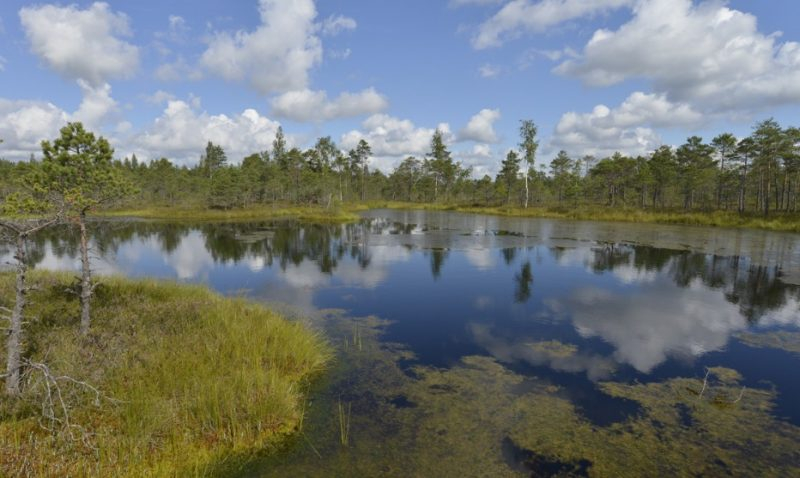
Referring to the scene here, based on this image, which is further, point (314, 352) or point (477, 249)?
point (477, 249)

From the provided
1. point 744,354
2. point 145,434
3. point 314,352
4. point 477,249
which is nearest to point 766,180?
point 477,249

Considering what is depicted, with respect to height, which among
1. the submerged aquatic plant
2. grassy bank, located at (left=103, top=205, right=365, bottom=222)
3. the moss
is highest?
grassy bank, located at (left=103, top=205, right=365, bottom=222)

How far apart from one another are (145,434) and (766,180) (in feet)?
237

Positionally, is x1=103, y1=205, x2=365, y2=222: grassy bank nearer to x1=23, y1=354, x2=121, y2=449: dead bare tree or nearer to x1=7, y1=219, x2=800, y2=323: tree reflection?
x1=7, y1=219, x2=800, y2=323: tree reflection

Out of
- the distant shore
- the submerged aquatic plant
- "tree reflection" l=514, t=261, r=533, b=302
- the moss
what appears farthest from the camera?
the distant shore

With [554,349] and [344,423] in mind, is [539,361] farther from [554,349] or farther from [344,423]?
[344,423]

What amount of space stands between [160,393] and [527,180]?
91990 mm

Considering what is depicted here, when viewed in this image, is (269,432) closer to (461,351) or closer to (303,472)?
(303,472)

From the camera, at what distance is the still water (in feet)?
24.0

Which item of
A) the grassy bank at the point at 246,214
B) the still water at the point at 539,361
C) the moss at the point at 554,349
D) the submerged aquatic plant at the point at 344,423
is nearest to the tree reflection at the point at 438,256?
the still water at the point at 539,361

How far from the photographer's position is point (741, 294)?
19125 millimetres

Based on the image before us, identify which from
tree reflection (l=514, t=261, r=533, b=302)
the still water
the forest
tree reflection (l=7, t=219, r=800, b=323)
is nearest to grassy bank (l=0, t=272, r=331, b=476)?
the still water

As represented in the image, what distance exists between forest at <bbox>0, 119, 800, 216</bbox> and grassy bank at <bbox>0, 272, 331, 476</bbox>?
43.3m

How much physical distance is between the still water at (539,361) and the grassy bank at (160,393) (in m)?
0.81
